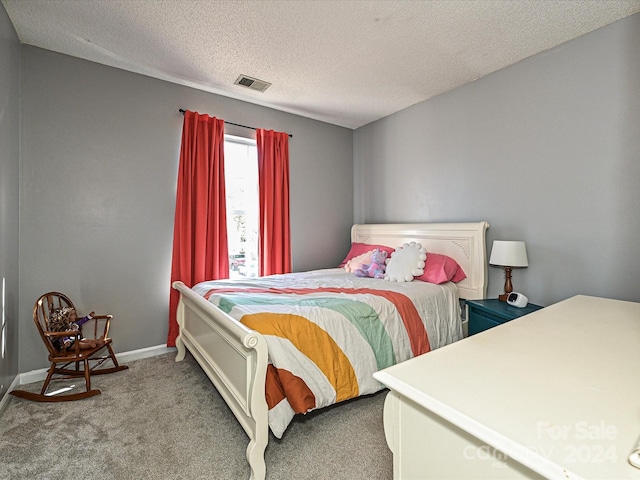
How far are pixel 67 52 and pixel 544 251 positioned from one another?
13.9 ft

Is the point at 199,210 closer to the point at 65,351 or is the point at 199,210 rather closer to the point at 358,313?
the point at 65,351

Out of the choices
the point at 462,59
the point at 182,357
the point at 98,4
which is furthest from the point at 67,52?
the point at 462,59

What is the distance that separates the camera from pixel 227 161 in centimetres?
348

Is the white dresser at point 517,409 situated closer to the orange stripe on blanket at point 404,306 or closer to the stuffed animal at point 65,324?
the orange stripe on blanket at point 404,306

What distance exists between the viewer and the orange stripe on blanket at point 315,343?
68.0 inches

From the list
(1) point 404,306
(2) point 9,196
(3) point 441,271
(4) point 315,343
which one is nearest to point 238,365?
(4) point 315,343

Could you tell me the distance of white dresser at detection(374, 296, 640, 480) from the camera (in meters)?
0.54

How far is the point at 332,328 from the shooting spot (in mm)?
1902

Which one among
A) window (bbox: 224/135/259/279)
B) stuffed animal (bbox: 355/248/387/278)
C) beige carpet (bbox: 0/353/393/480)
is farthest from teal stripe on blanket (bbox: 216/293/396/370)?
window (bbox: 224/135/259/279)

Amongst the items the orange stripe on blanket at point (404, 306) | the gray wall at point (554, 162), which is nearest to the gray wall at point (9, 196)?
the orange stripe on blanket at point (404, 306)

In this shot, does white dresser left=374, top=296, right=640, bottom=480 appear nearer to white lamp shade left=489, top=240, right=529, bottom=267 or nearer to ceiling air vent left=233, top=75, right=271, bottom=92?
white lamp shade left=489, top=240, right=529, bottom=267

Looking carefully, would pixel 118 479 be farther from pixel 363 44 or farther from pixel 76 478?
pixel 363 44

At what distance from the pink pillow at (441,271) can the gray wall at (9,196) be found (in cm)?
319

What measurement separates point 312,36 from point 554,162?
2103mm
